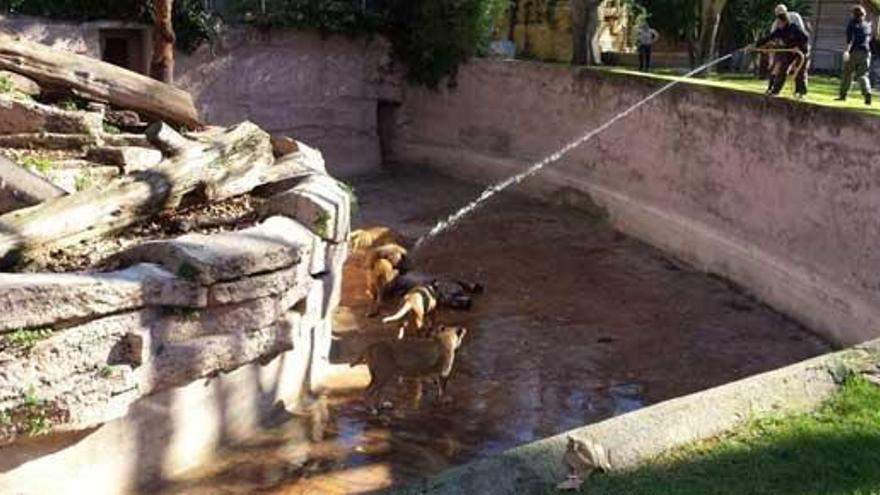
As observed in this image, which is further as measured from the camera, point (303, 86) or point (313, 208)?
point (303, 86)

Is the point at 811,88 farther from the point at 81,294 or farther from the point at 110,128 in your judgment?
the point at 81,294

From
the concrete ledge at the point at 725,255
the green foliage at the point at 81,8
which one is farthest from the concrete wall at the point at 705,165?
the green foliage at the point at 81,8

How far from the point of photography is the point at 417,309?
430 inches

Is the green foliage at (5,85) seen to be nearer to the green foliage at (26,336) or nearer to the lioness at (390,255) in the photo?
the lioness at (390,255)

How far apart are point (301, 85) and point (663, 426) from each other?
50.4 ft

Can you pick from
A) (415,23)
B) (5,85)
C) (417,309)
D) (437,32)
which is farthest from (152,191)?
(415,23)

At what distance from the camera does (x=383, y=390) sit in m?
9.69

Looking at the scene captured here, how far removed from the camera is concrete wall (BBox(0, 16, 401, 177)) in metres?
18.9

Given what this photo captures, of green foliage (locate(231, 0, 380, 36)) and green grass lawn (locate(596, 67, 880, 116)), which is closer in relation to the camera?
green grass lawn (locate(596, 67, 880, 116))

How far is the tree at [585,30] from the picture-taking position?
21156 millimetres

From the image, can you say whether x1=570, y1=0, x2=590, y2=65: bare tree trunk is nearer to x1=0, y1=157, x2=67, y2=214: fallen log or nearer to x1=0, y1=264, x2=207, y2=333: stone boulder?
x1=0, y1=157, x2=67, y2=214: fallen log

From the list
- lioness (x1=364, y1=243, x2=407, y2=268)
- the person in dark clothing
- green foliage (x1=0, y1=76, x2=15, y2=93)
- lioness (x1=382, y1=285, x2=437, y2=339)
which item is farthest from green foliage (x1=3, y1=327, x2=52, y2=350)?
the person in dark clothing

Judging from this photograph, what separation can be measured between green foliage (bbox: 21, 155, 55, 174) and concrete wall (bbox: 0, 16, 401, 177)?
782cm

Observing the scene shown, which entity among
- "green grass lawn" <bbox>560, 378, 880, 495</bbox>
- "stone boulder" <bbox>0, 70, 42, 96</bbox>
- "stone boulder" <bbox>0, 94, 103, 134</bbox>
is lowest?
"green grass lawn" <bbox>560, 378, 880, 495</bbox>
